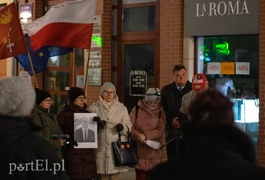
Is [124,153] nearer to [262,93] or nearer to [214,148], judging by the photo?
[262,93]

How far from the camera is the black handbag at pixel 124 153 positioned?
7.95 m

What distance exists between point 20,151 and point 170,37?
8157 mm

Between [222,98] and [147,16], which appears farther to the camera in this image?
[147,16]

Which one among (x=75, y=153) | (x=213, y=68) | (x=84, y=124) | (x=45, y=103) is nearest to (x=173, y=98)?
(x=84, y=124)

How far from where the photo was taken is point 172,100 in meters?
8.39

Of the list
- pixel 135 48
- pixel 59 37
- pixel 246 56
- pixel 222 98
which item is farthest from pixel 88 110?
pixel 222 98

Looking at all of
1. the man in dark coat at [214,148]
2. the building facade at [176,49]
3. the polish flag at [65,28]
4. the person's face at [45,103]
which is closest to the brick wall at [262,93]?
the building facade at [176,49]

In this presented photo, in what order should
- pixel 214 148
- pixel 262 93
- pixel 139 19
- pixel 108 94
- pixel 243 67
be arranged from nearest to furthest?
pixel 214 148 < pixel 108 94 < pixel 262 93 < pixel 243 67 < pixel 139 19

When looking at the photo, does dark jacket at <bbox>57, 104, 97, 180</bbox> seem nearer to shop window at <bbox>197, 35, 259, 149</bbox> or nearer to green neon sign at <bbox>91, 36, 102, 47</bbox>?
shop window at <bbox>197, 35, 259, 149</bbox>

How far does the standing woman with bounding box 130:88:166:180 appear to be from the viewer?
7.98 m

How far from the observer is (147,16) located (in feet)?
39.8

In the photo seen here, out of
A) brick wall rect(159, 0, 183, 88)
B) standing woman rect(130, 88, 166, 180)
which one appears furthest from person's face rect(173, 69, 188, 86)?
brick wall rect(159, 0, 183, 88)

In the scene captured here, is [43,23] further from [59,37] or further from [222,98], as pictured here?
[222,98]

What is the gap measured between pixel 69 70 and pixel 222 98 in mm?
11355
